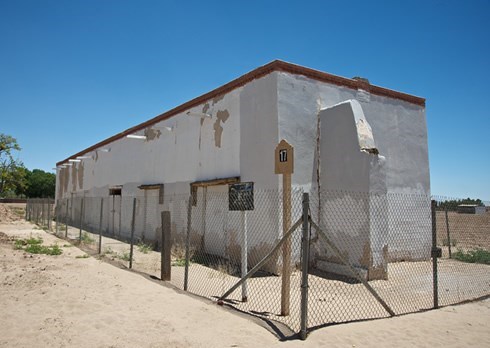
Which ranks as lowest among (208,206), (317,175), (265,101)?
(208,206)

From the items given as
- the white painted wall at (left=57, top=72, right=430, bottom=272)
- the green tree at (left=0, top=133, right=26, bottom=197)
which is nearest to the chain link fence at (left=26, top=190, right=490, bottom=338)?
the white painted wall at (left=57, top=72, right=430, bottom=272)

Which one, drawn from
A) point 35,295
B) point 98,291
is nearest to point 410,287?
point 98,291

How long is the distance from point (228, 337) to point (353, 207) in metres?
5.51

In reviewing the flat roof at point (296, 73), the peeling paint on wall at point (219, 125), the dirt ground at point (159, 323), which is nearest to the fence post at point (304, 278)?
the dirt ground at point (159, 323)

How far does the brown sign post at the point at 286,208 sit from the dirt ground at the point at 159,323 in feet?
2.23

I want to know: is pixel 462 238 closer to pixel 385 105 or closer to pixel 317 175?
pixel 385 105

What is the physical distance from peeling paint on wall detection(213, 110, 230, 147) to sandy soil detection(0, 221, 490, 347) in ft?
18.6

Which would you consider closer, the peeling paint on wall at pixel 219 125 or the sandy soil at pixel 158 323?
the sandy soil at pixel 158 323

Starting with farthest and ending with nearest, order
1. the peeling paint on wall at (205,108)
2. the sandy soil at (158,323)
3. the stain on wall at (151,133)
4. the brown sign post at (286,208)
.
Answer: the stain on wall at (151,133) < the peeling paint on wall at (205,108) < the brown sign post at (286,208) < the sandy soil at (158,323)

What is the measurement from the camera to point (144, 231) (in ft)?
53.2

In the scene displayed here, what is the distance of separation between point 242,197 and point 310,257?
4.15 meters

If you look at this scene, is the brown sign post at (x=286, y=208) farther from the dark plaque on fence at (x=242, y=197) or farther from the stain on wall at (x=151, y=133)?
the stain on wall at (x=151, y=133)

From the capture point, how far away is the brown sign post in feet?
18.9

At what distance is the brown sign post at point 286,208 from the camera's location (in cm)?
576
